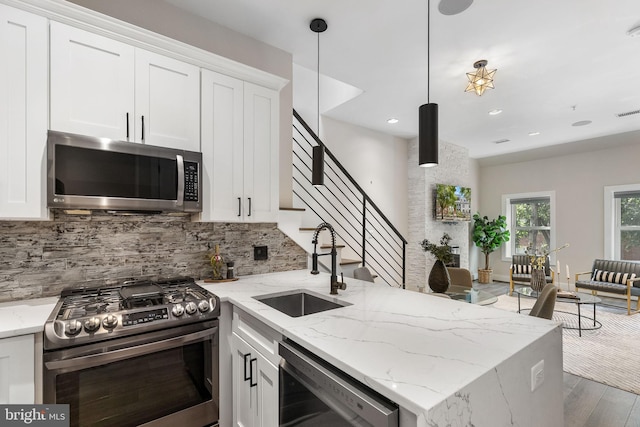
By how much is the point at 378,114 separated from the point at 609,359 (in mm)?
4020

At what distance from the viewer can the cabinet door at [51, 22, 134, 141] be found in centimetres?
164

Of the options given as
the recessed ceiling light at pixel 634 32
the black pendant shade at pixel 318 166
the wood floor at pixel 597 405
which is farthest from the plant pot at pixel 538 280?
the black pendant shade at pixel 318 166

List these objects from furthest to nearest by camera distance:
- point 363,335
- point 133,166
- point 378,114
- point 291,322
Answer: point 378,114, point 133,166, point 291,322, point 363,335

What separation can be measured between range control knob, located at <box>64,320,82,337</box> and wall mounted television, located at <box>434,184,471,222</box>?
5622 mm

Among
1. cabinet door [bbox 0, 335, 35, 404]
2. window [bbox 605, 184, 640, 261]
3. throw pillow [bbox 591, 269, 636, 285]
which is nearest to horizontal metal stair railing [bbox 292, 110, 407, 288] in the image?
cabinet door [bbox 0, 335, 35, 404]

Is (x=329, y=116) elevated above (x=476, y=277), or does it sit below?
above

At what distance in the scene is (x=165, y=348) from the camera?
1.56 metres

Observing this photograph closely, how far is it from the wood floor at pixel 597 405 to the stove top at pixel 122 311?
2755 millimetres

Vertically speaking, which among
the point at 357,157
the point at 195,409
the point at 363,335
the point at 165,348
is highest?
the point at 357,157

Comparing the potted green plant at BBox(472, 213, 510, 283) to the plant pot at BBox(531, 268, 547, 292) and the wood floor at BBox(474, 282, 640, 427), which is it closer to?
the plant pot at BBox(531, 268, 547, 292)

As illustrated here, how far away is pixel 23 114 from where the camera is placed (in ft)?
5.07

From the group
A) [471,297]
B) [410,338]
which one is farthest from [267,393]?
[471,297]

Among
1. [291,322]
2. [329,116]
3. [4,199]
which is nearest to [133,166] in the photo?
[4,199]

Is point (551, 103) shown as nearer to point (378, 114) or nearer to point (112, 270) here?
point (378, 114)
